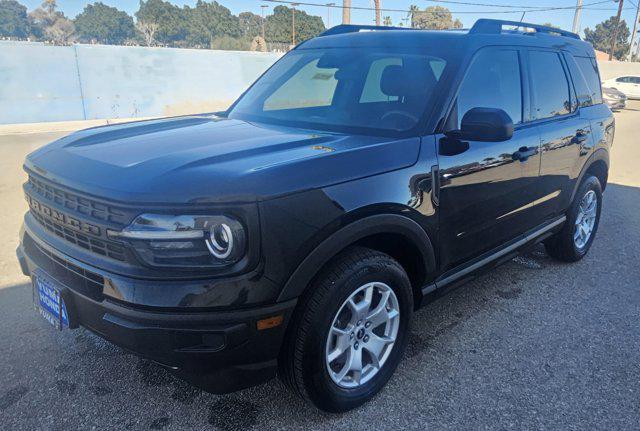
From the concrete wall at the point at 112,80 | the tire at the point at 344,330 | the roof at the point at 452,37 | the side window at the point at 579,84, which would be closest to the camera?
the tire at the point at 344,330

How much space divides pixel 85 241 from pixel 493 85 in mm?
2535

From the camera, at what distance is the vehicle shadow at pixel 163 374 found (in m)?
2.47

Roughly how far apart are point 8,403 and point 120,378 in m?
0.54

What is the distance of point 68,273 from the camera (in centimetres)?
222

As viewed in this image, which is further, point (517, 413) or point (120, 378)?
point (120, 378)

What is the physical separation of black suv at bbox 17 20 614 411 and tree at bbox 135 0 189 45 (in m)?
96.9

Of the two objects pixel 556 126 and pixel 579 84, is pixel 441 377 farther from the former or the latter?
pixel 579 84

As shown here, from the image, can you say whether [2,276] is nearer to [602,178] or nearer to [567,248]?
[567,248]

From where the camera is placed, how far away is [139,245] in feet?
6.33

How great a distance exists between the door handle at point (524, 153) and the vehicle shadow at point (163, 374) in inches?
45.0

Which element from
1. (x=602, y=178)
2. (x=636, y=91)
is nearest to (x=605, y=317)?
(x=602, y=178)

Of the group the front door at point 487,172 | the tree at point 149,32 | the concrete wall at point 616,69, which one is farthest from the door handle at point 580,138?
the tree at point 149,32

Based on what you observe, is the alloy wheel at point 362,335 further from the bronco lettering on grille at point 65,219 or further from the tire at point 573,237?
the tire at point 573,237

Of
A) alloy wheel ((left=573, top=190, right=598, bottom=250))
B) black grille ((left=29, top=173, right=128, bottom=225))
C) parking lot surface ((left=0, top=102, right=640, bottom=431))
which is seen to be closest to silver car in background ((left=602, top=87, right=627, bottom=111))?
alloy wheel ((left=573, top=190, right=598, bottom=250))
